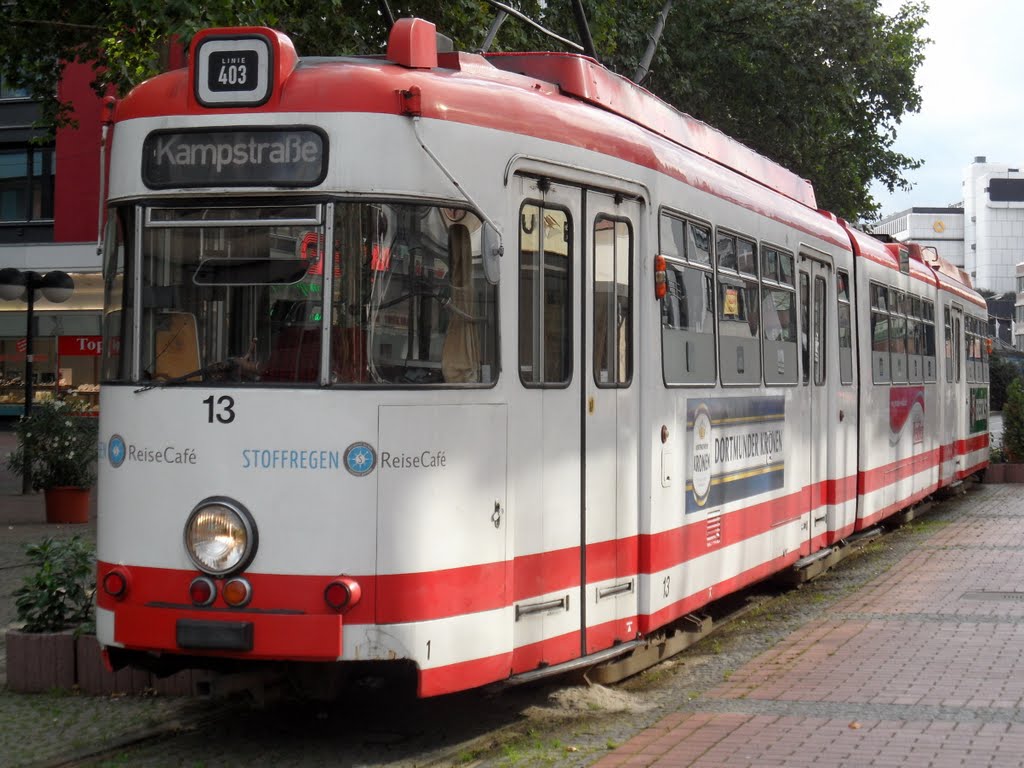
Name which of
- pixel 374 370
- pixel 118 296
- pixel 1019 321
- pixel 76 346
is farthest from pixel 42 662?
pixel 1019 321

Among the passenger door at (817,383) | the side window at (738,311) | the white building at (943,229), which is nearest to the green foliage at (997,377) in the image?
the passenger door at (817,383)

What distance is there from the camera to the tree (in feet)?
60.8

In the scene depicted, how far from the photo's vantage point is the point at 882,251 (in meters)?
16.0

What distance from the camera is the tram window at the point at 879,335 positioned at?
49.4 feet

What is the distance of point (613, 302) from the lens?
7914 mm

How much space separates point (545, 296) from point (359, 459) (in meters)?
1.42

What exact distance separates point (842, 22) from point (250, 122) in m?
27.7

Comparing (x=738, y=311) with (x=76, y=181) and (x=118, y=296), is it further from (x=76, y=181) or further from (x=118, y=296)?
(x=76, y=181)

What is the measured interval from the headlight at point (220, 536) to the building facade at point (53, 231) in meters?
31.2

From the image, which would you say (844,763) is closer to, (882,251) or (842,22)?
(882,251)

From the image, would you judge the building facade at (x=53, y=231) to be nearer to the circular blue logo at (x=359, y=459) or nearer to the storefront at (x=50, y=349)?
the storefront at (x=50, y=349)

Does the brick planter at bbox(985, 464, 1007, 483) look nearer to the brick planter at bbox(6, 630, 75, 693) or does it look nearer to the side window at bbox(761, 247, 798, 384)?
the side window at bbox(761, 247, 798, 384)

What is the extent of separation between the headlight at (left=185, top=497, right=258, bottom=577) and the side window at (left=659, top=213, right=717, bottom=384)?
2.94 m

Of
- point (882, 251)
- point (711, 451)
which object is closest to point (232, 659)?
point (711, 451)
